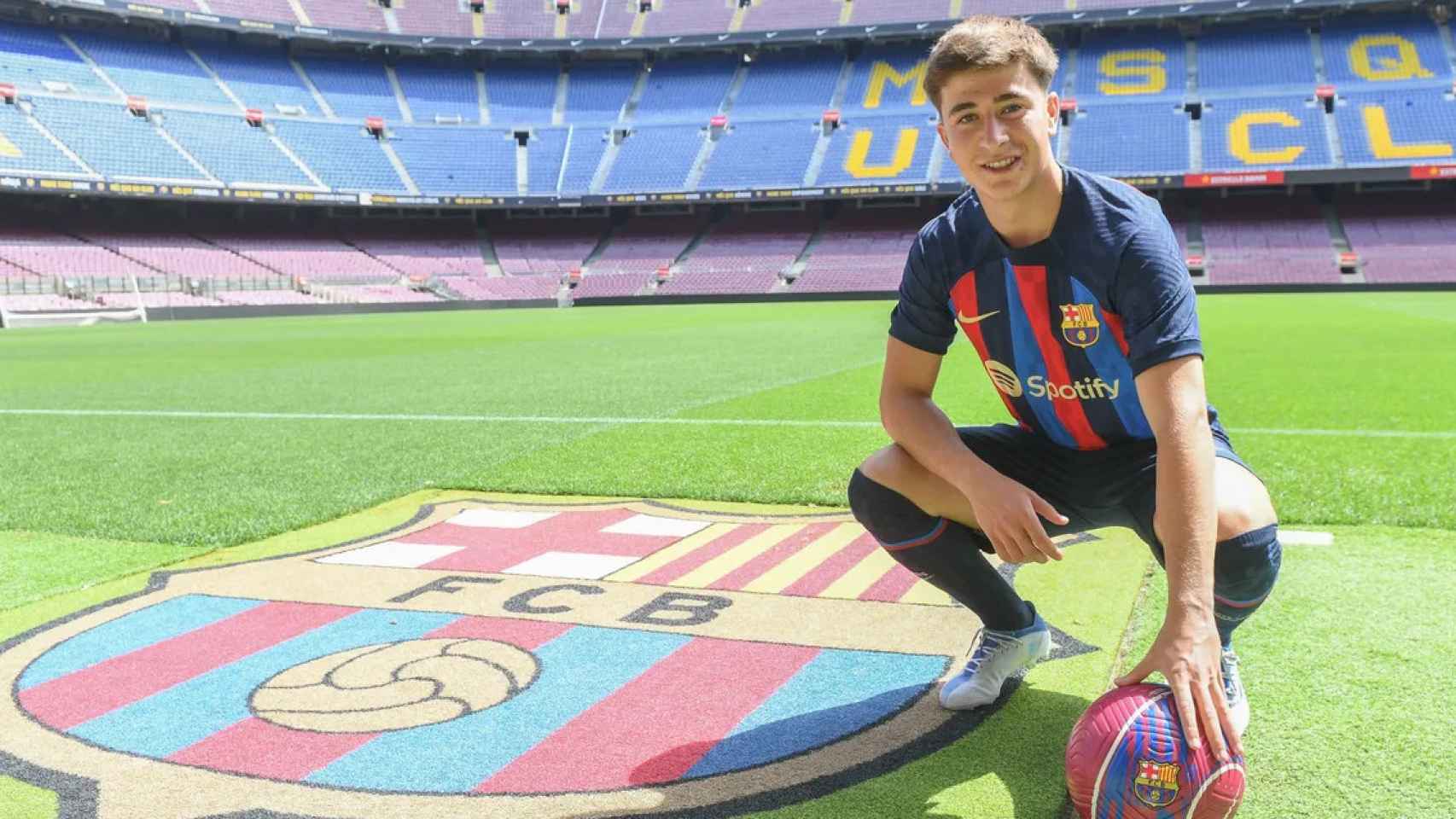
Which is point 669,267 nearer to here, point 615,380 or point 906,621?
point 615,380

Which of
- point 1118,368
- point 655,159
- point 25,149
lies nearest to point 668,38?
point 655,159

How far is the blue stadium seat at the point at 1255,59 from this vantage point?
4597cm

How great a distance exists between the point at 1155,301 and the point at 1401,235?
4640cm

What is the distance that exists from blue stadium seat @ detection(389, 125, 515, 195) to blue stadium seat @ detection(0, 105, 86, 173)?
46.8 feet

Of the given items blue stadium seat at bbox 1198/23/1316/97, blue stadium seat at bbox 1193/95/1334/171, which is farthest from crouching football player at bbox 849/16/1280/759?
blue stadium seat at bbox 1198/23/1316/97

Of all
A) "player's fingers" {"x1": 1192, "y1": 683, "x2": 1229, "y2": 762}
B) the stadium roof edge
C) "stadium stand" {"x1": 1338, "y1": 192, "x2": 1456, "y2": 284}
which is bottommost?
"player's fingers" {"x1": 1192, "y1": 683, "x2": 1229, "y2": 762}

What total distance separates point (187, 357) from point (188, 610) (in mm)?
14606

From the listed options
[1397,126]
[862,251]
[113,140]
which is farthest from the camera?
[862,251]

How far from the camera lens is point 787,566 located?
13.6ft

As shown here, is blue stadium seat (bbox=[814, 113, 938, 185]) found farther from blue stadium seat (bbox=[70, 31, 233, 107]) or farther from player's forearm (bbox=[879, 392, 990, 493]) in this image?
player's forearm (bbox=[879, 392, 990, 493])

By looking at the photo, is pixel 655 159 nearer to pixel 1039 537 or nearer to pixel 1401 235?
pixel 1401 235

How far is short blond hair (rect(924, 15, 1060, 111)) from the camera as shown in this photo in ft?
7.91

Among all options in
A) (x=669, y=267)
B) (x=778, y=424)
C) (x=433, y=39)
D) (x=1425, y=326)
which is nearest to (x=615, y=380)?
(x=778, y=424)

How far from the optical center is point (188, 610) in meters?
3.67
